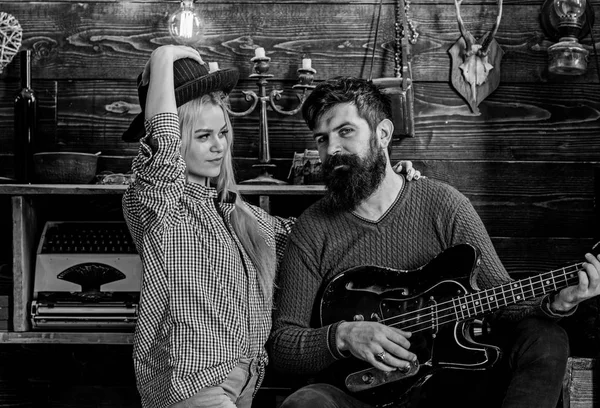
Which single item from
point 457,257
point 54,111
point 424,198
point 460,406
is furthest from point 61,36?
point 460,406

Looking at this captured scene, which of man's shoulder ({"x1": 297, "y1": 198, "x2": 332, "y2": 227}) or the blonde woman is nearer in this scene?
the blonde woman

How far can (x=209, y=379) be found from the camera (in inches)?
96.0

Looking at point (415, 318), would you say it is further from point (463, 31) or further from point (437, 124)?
point (463, 31)

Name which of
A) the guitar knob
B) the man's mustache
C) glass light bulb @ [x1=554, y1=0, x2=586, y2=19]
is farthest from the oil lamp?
the guitar knob

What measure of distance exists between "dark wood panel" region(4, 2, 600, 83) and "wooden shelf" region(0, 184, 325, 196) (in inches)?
23.7

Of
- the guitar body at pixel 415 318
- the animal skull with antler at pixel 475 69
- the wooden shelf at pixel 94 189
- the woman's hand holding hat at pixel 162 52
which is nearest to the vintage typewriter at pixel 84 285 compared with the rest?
the wooden shelf at pixel 94 189

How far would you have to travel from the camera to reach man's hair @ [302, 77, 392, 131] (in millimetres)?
2857

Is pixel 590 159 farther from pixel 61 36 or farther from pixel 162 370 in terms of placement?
pixel 61 36

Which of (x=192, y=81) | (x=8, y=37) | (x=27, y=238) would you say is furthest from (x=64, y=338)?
(x=8, y=37)

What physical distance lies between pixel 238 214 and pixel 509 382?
96 centimetres

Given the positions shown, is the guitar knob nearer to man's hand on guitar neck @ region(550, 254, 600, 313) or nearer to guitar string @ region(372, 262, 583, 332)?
guitar string @ region(372, 262, 583, 332)

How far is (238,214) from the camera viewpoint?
2682mm

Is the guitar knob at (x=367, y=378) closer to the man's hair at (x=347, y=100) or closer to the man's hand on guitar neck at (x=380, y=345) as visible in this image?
the man's hand on guitar neck at (x=380, y=345)

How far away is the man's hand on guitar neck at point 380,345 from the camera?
2.46 meters
